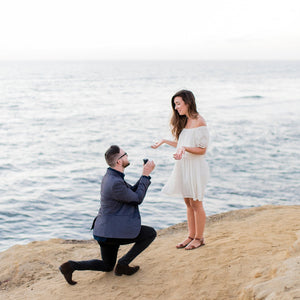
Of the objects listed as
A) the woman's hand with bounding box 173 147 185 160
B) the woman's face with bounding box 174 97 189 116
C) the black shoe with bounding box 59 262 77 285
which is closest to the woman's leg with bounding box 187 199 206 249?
the woman's hand with bounding box 173 147 185 160

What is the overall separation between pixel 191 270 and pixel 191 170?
123 centimetres

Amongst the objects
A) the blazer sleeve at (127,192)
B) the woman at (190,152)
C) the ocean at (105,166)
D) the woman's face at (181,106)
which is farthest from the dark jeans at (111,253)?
the ocean at (105,166)

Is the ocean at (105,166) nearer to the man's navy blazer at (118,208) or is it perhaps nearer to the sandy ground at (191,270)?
the sandy ground at (191,270)

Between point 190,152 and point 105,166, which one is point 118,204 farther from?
point 105,166

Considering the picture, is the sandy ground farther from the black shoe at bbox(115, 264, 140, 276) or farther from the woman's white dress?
the woman's white dress

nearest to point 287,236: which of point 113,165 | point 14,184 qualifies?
point 113,165

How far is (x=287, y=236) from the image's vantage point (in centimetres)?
599

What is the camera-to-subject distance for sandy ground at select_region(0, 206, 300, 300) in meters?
4.34

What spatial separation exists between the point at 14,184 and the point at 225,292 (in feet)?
37.0

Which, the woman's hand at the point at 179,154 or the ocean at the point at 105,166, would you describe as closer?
the woman's hand at the point at 179,154

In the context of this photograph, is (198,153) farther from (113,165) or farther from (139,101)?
(139,101)

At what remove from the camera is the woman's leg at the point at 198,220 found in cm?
544

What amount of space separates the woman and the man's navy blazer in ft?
2.43

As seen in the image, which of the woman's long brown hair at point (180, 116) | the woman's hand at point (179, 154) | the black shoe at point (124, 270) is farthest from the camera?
the woman's long brown hair at point (180, 116)
